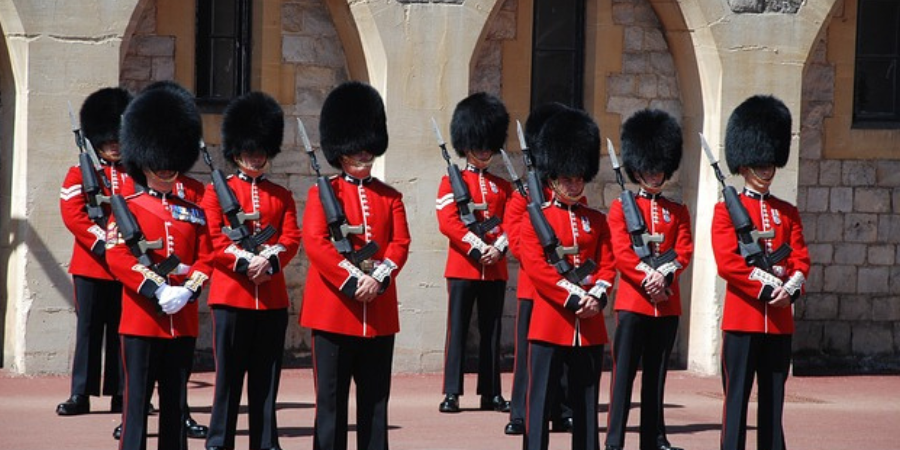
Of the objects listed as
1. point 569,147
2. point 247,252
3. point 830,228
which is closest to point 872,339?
point 830,228

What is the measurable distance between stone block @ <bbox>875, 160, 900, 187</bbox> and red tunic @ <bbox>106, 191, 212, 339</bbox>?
5.96 meters

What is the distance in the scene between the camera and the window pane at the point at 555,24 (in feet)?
33.8

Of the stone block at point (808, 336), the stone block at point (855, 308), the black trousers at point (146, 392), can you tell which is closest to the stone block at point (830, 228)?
the stone block at point (855, 308)

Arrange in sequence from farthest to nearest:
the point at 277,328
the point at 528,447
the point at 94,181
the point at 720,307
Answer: the point at 720,307
the point at 94,181
the point at 277,328
the point at 528,447

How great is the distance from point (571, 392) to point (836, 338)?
481cm

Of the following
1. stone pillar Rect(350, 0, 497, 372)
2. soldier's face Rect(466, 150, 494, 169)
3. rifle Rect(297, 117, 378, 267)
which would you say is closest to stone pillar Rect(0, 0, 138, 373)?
stone pillar Rect(350, 0, 497, 372)

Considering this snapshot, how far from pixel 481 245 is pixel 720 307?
232 centimetres

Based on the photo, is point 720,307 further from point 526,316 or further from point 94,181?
point 94,181

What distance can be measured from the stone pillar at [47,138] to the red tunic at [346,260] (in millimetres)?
2924

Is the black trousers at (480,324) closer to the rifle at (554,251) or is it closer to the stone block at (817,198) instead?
the rifle at (554,251)

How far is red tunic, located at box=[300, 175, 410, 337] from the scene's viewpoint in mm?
6301

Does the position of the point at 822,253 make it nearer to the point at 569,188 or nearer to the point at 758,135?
the point at 758,135

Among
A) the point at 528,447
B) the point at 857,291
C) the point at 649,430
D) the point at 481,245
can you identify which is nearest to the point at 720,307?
the point at 857,291

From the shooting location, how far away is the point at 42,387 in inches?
340
